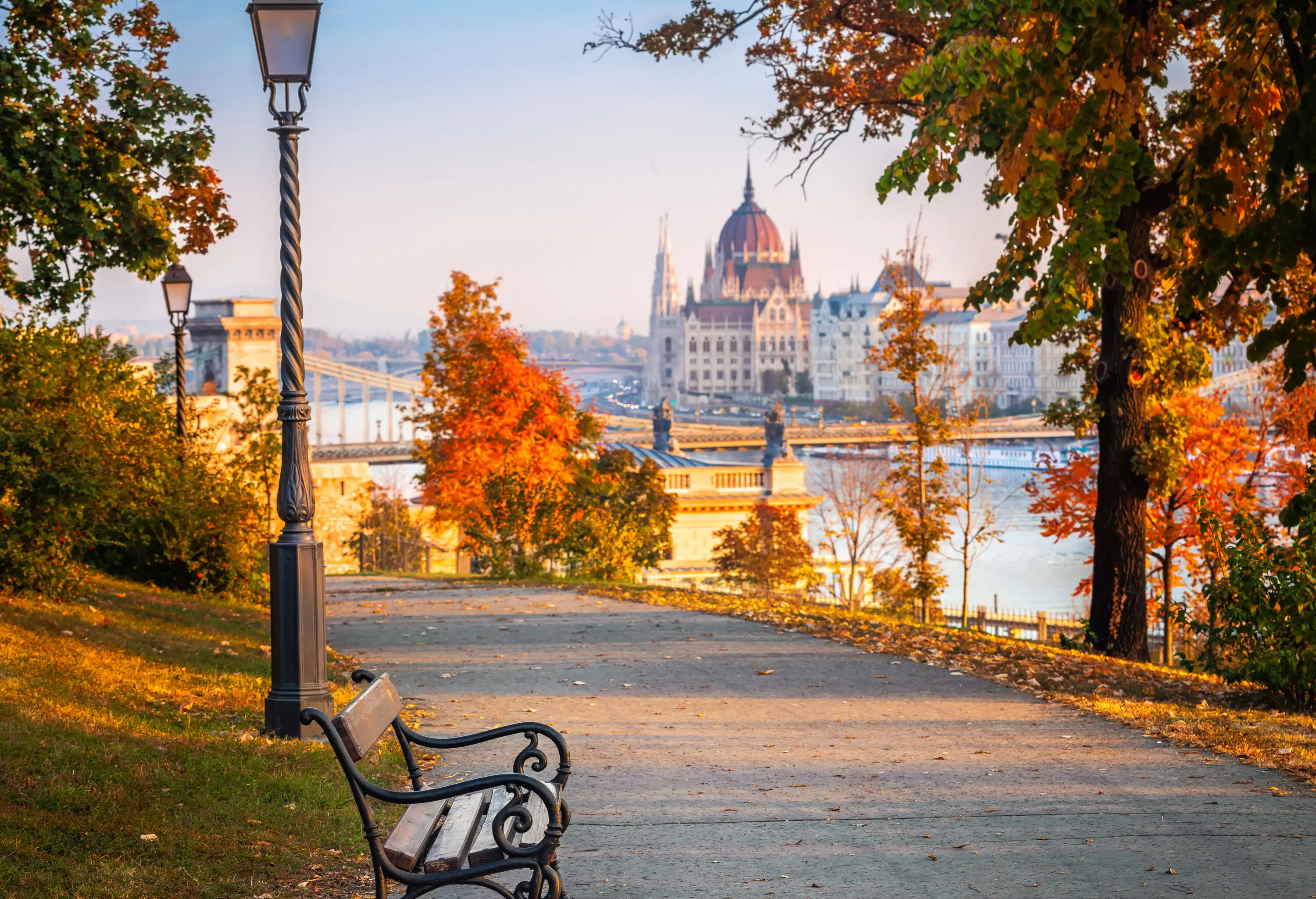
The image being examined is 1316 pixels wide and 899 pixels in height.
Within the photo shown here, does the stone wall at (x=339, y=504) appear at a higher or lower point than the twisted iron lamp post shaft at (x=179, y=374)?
lower

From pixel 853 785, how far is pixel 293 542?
310 centimetres

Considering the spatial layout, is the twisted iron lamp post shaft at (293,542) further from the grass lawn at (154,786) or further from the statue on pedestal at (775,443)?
the statue on pedestal at (775,443)

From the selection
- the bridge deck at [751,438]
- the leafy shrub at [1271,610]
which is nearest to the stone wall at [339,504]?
the bridge deck at [751,438]

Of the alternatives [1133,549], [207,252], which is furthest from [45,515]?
[1133,549]

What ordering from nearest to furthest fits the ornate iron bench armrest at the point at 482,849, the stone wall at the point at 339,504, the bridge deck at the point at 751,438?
the ornate iron bench armrest at the point at 482,849, the stone wall at the point at 339,504, the bridge deck at the point at 751,438

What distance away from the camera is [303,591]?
648 cm

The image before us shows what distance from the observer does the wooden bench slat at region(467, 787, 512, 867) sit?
12.3ft

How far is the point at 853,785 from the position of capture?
612 cm

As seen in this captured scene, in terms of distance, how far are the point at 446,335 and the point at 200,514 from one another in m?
15.3

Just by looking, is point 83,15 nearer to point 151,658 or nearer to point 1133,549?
point 151,658

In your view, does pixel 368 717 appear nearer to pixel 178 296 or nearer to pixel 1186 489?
pixel 178 296

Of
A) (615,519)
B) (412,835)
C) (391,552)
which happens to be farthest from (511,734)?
(391,552)

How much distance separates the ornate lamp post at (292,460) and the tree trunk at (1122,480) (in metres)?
8.05

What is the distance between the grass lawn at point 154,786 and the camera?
171 inches
